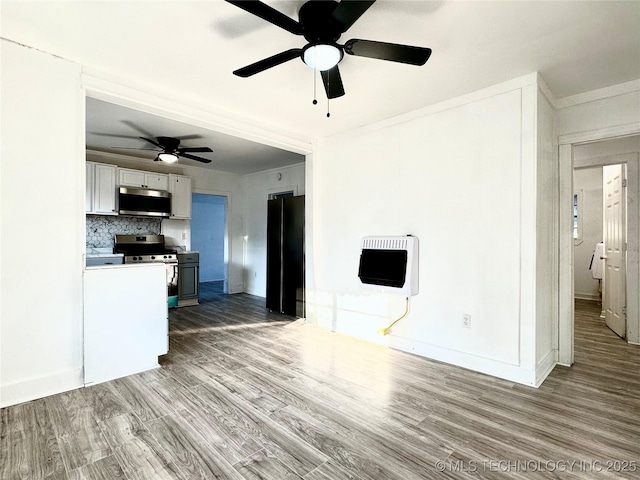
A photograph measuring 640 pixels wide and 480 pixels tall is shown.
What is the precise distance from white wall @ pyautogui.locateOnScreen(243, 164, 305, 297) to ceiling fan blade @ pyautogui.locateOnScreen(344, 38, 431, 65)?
4283mm

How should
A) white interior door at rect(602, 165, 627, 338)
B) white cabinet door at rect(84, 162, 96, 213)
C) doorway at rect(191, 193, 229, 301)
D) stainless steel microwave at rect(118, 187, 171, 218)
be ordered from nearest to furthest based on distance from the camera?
white interior door at rect(602, 165, 627, 338) → white cabinet door at rect(84, 162, 96, 213) → stainless steel microwave at rect(118, 187, 171, 218) → doorway at rect(191, 193, 229, 301)

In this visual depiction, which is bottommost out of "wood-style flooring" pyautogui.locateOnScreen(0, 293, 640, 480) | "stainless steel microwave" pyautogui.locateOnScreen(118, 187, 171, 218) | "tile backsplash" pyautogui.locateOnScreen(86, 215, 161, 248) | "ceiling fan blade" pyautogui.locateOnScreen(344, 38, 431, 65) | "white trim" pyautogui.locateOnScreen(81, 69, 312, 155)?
"wood-style flooring" pyautogui.locateOnScreen(0, 293, 640, 480)

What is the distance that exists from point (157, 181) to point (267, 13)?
4701mm

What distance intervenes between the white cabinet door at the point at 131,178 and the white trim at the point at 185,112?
8.67 ft

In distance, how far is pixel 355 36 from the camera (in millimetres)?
2158

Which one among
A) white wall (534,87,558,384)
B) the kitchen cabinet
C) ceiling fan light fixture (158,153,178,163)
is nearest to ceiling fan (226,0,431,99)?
white wall (534,87,558,384)

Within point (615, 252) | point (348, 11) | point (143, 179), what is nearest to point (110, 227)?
point (143, 179)

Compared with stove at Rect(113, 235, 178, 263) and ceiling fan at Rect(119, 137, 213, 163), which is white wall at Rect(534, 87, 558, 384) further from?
stove at Rect(113, 235, 178, 263)

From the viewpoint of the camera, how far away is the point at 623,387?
2.55 metres

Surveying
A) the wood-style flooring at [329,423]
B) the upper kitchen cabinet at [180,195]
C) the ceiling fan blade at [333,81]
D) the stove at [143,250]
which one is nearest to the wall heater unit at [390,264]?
the wood-style flooring at [329,423]

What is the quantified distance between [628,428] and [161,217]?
20.3ft

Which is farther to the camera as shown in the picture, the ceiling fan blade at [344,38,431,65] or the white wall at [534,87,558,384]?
the white wall at [534,87,558,384]

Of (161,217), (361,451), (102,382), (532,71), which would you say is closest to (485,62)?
(532,71)

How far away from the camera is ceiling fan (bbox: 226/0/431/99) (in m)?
1.61
